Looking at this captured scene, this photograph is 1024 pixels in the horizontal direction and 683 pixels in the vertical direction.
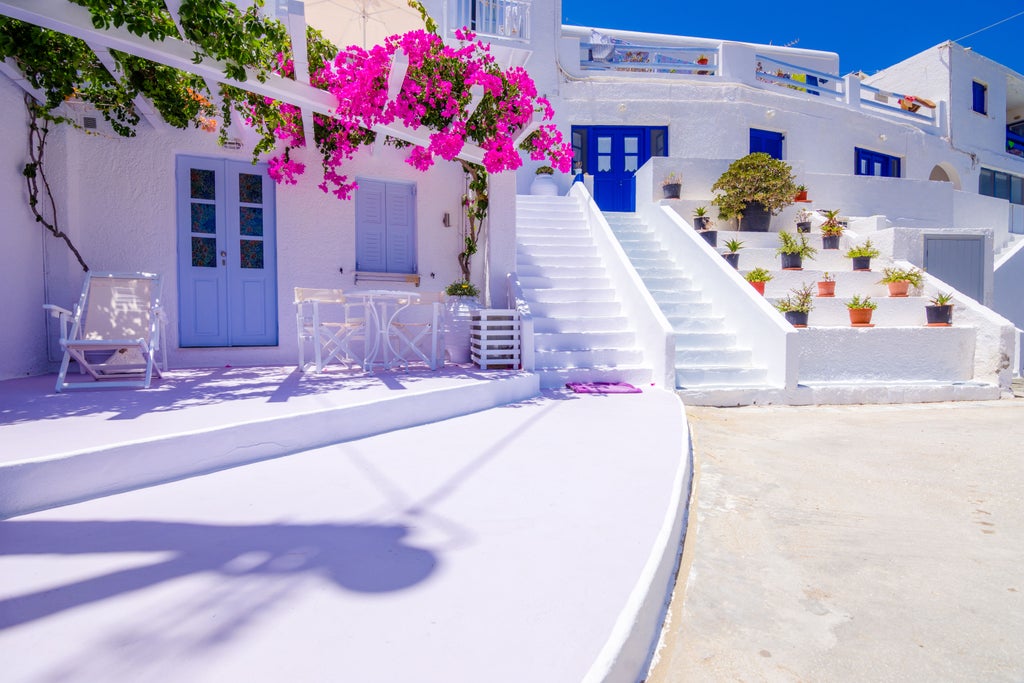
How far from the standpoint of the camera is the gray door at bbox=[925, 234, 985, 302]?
31.7ft

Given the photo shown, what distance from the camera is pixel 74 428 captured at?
3.09 m

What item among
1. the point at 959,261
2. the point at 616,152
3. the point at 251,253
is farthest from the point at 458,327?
the point at 959,261

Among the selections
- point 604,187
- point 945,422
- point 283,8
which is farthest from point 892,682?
point 604,187

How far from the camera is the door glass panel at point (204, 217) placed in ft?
21.3

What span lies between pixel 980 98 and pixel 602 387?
2118cm

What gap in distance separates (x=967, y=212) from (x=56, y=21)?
18.9 metres

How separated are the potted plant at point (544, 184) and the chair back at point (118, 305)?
8.29 meters

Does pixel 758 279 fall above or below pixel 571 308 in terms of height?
above

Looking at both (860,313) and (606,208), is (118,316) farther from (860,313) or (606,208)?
(606,208)

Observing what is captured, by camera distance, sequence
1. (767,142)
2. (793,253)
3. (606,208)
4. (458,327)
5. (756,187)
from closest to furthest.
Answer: (458,327), (793,253), (756,187), (606,208), (767,142)

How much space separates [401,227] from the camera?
7.50m

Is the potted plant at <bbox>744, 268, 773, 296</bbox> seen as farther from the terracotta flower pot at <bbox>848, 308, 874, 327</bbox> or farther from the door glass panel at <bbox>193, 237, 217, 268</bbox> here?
the door glass panel at <bbox>193, 237, 217, 268</bbox>

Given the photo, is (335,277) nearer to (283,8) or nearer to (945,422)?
(283,8)

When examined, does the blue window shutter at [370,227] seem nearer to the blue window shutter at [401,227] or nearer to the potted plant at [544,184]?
the blue window shutter at [401,227]
